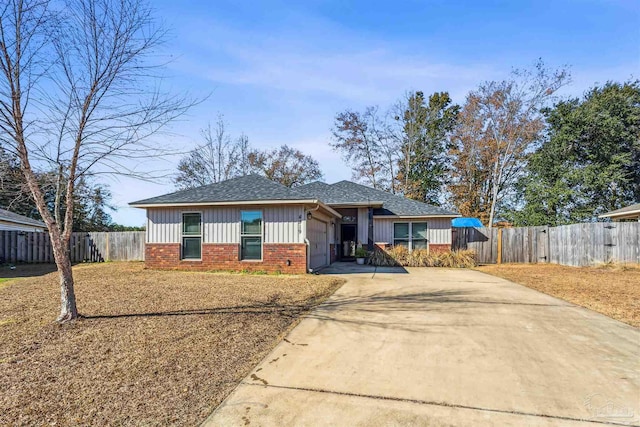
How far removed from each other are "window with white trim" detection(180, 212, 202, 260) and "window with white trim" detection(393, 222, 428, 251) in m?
8.70

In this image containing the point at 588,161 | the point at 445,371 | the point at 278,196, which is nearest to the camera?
the point at 445,371

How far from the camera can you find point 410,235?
16359 mm

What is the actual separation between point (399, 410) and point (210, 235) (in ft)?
34.0

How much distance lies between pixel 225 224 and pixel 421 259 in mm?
8212

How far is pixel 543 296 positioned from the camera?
7.80 m

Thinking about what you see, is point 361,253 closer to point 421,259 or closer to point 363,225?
point 363,225

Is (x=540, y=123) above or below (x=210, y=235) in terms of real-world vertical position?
above

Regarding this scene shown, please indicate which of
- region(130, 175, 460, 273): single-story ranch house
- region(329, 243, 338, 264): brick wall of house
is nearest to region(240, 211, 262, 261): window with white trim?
region(130, 175, 460, 273): single-story ranch house

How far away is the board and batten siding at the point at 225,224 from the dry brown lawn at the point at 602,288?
6.89m

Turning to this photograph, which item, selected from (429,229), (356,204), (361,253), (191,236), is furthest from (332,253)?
(191,236)

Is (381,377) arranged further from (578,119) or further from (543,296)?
(578,119)

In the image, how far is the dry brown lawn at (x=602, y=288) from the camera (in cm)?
641

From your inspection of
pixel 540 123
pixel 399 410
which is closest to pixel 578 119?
pixel 540 123

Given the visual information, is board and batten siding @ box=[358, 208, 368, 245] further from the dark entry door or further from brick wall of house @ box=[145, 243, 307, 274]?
brick wall of house @ box=[145, 243, 307, 274]
